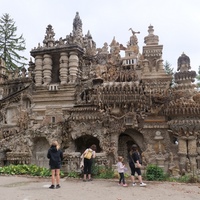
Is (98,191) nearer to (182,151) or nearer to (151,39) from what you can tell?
(182,151)

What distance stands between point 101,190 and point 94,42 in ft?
83.9

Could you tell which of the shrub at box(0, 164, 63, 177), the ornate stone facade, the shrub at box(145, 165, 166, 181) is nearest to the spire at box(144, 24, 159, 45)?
the ornate stone facade

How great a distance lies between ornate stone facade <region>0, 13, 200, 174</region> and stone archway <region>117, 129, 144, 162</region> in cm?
7

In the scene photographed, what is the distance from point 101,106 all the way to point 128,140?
3930 millimetres

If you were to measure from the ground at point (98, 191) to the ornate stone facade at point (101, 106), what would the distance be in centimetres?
289

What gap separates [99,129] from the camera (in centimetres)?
1934

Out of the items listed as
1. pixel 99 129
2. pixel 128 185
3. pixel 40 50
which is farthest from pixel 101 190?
pixel 40 50

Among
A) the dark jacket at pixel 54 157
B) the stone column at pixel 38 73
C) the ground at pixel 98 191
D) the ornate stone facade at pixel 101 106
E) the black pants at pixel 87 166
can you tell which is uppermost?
the stone column at pixel 38 73

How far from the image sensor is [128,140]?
20.4 metres

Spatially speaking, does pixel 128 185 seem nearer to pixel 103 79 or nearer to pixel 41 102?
pixel 103 79

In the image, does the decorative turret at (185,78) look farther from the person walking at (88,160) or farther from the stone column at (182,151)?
the person walking at (88,160)

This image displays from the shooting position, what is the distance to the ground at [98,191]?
27.2 ft

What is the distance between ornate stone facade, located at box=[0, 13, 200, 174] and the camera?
16516mm

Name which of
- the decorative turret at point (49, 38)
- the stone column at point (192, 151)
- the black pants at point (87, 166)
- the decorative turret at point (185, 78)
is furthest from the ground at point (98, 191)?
the decorative turret at point (49, 38)
